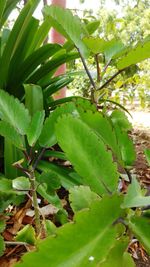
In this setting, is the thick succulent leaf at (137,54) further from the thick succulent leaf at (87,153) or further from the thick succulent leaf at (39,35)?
the thick succulent leaf at (39,35)

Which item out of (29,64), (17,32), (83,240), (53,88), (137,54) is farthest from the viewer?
(53,88)

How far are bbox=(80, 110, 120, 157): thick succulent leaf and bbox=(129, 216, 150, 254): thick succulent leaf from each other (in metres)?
0.09

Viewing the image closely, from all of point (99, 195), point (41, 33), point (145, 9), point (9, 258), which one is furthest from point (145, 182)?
point (145, 9)

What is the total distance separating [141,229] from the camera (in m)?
0.34

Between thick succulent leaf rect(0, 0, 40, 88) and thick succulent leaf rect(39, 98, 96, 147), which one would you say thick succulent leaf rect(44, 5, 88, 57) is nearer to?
thick succulent leaf rect(39, 98, 96, 147)

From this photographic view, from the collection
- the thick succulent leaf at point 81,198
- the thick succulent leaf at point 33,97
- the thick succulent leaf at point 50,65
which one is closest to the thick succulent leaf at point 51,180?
the thick succulent leaf at point 81,198

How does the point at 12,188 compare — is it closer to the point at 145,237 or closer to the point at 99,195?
the point at 99,195

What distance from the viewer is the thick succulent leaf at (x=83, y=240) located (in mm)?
302

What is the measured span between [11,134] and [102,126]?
8.1 inches

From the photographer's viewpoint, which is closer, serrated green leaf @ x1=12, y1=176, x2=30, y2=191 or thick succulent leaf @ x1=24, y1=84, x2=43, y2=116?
serrated green leaf @ x1=12, y1=176, x2=30, y2=191

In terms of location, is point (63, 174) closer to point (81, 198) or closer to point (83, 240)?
point (81, 198)

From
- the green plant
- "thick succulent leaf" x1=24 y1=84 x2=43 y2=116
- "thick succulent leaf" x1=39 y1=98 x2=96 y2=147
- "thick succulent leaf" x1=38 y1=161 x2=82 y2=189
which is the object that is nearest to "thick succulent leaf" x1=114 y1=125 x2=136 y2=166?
the green plant

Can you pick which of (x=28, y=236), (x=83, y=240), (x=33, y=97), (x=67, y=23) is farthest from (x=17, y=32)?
(x=83, y=240)

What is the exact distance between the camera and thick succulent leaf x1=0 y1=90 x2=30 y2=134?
23.2 inches
